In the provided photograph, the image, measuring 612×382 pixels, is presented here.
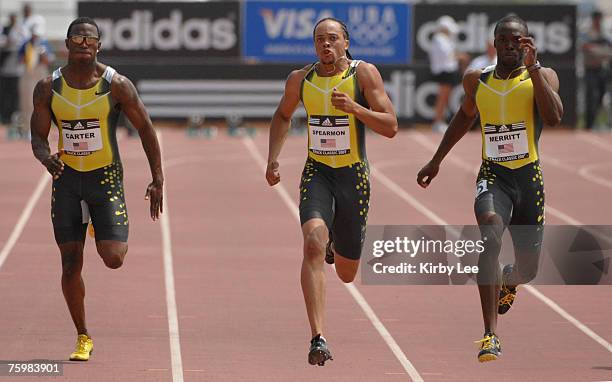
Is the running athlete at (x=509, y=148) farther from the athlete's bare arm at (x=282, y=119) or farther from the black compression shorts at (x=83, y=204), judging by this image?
the black compression shorts at (x=83, y=204)

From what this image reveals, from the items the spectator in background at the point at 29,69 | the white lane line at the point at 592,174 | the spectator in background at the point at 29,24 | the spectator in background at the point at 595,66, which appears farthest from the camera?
the spectator in background at the point at 595,66

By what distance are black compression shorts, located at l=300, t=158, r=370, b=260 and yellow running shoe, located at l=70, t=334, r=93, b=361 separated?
155 cm

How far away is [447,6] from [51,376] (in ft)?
68.1

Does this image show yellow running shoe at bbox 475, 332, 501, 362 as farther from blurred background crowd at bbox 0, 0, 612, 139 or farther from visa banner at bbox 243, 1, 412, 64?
visa banner at bbox 243, 1, 412, 64

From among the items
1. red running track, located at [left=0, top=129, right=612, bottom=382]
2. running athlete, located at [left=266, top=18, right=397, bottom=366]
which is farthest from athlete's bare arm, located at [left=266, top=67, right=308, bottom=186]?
red running track, located at [left=0, top=129, right=612, bottom=382]

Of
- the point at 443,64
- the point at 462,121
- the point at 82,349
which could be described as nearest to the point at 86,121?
the point at 82,349

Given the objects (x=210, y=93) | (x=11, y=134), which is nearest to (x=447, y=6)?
(x=210, y=93)

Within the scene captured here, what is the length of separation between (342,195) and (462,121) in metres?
0.98

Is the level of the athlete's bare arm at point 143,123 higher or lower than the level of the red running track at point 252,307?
higher

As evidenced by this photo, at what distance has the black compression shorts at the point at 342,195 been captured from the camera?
9375 millimetres

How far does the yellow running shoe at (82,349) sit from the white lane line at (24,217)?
14.6ft

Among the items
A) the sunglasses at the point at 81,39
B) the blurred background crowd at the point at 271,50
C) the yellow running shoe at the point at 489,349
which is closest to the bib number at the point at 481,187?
the yellow running shoe at the point at 489,349

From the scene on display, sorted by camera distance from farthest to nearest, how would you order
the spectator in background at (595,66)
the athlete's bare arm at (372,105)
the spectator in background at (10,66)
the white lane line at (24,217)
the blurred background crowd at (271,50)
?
the spectator in background at (595,66)
the spectator in background at (10,66)
the blurred background crowd at (271,50)
the white lane line at (24,217)
the athlete's bare arm at (372,105)

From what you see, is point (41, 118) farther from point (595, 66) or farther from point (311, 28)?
point (595, 66)
